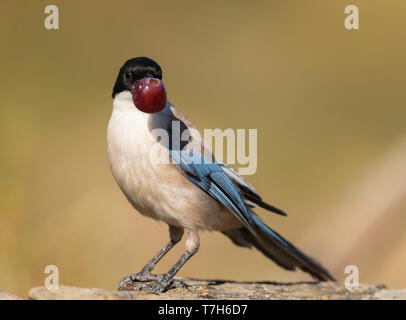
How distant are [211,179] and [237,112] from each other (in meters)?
2.64

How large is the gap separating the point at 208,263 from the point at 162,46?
2.40m

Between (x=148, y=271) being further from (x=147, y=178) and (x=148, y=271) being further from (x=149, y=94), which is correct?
(x=149, y=94)

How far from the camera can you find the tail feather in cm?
442

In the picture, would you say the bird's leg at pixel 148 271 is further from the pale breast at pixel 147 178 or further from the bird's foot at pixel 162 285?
the pale breast at pixel 147 178

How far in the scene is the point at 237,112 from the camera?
6.49 metres

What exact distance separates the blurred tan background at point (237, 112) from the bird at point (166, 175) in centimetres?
151

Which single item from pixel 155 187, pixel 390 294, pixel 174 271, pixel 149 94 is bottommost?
pixel 390 294

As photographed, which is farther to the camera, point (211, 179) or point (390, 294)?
point (390, 294)

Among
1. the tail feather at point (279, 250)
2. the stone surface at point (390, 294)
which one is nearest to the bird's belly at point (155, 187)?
the tail feather at point (279, 250)

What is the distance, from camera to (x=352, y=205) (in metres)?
6.11

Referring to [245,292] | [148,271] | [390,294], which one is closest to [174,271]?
[148,271]

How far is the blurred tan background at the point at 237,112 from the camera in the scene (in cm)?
564

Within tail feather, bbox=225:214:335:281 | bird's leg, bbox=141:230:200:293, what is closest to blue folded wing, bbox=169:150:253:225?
bird's leg, bbox=141:230:200:293
